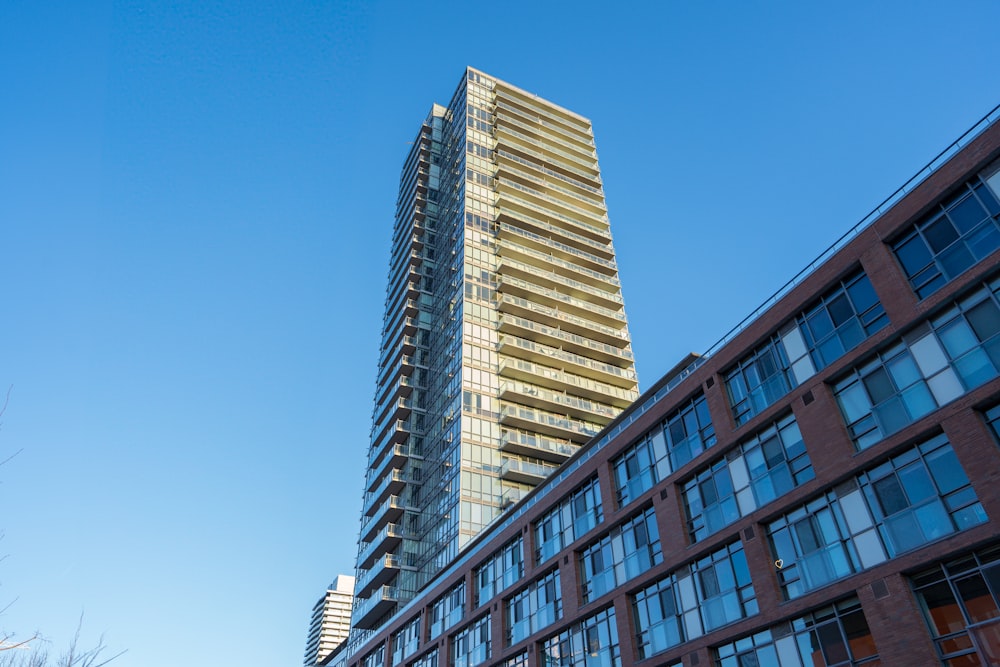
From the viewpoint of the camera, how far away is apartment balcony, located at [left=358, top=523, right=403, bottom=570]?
62250 millimetres

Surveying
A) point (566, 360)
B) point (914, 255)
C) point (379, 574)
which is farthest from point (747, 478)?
point (566, 360)

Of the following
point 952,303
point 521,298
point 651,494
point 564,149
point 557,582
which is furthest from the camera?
point 564,149

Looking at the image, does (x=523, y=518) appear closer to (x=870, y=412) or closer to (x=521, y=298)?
(x=870, y=412)

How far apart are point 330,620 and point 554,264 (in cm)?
13246

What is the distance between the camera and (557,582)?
3638 centimetres

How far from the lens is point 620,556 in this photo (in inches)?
1281

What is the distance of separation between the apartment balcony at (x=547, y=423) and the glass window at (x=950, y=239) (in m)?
41.4

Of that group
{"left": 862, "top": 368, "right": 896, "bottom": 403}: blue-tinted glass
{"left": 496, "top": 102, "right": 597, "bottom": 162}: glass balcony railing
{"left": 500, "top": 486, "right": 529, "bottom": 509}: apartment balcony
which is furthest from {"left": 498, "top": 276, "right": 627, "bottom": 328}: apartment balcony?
{"left": 862, "top": 368, "right": 896, "bottom": 403}: blue-tinted glass

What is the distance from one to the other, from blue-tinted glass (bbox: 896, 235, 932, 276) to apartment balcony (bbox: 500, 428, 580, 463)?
38907 mm

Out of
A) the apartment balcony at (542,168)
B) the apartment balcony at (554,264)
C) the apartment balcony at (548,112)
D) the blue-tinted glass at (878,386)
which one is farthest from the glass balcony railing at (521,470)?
the apartment balcony at (548,112)

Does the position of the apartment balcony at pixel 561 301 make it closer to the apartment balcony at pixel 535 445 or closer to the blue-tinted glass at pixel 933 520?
the apartment balcony at pixel 535 445

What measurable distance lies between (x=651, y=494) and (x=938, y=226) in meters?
15.1

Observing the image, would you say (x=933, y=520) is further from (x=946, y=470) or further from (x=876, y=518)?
(x=876, y=518)

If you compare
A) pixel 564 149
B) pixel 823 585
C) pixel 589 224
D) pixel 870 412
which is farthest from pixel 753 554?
pixel 564 149
